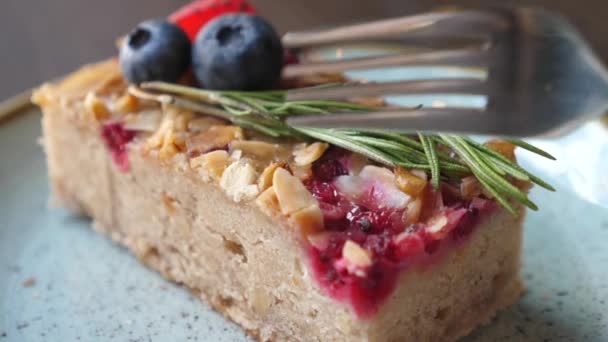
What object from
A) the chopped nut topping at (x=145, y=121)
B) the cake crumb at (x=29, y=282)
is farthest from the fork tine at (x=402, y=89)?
the cake crumb at (x=29, y=282)

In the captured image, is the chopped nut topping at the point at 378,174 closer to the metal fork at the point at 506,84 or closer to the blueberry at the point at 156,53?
the metal fork at the point at 506,84

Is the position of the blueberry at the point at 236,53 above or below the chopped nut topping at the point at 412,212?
above

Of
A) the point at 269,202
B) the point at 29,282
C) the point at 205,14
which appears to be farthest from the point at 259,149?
the point at 29,282

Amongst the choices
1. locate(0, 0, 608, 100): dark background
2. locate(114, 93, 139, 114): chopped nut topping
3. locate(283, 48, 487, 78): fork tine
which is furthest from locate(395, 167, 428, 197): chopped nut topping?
locate(0, 0, 608, 100): dark background

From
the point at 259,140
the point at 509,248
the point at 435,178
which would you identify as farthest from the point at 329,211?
the point at 509,248

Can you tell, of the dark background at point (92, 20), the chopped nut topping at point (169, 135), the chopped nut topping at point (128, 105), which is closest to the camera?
the chopped nut topping at point (169, 135)

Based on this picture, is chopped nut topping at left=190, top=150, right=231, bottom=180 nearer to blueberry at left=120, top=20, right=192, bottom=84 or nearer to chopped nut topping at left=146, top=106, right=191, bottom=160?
chopped nut topping at left=146, top=106, right=191, bottom=160
